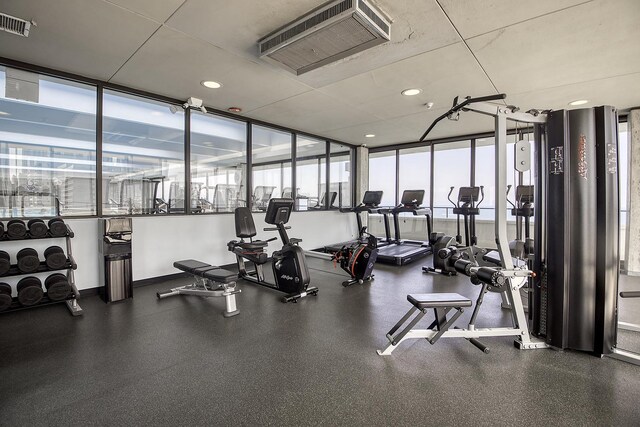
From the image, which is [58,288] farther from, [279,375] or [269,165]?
[269,165]

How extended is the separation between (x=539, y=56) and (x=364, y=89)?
195 cm

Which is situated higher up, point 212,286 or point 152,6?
point 152,6

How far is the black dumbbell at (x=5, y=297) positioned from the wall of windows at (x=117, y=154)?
92cm

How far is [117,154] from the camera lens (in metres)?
4.14

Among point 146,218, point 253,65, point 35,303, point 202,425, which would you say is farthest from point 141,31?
point 202,425

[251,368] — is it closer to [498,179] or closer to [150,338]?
[150,338]

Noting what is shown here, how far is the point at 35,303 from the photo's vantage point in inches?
122

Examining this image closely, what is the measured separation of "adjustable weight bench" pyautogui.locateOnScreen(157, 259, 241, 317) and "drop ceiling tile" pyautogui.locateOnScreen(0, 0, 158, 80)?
2473 mm

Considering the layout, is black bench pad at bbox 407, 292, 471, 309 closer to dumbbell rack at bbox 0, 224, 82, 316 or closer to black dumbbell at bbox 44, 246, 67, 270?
dumbbell rack at bbox 0, 224, 82, 316

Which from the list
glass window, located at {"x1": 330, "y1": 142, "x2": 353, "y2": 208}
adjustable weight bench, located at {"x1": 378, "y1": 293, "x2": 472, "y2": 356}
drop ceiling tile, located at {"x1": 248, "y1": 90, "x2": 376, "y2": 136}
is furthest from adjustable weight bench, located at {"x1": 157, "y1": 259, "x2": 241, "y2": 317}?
glass window, located at {"x1": 330, "y1": 142, "x2": 353, "y2": 208}

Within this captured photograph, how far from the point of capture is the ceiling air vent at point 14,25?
2.48 m

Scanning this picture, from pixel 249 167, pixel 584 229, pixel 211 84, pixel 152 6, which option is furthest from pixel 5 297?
pixel 584 229

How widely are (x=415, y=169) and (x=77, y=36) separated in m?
7.26

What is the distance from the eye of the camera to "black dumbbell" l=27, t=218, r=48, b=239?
321cm
